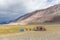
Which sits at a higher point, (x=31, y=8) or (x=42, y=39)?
(x=31, y=8)

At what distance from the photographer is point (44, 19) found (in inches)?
989

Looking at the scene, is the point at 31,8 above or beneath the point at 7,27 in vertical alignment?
above

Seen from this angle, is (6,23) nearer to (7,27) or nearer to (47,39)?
(7,27)

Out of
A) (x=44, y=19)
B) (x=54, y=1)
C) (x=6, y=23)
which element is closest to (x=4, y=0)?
(x=6, y=23)

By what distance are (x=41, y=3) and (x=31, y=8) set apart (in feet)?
4.70

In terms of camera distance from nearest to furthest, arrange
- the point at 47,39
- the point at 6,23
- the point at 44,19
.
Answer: the point at 47,39, the point at 6,23, the point at 44,19

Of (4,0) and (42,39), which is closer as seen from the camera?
(42,39)

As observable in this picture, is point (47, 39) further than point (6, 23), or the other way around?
point (6, 23)

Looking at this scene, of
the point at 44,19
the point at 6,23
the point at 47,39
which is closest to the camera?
the point at 47,39

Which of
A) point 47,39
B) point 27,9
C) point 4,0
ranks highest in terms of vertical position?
point 4,0

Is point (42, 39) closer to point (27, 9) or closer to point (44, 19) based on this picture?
point (27, 9)

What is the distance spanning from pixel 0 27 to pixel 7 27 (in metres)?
0.84

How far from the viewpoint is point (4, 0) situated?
1956 centimetres

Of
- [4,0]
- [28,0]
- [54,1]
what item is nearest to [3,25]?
[4,0]
